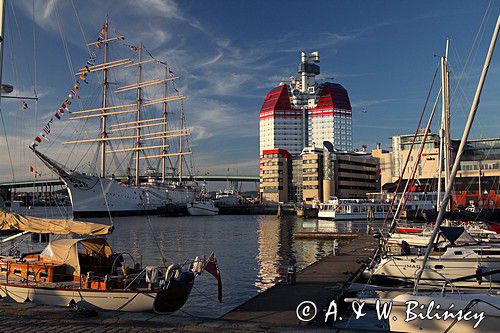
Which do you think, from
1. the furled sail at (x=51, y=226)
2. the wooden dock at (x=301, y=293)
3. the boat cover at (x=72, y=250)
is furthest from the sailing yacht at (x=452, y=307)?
the furled sail at (x=51, y=226)

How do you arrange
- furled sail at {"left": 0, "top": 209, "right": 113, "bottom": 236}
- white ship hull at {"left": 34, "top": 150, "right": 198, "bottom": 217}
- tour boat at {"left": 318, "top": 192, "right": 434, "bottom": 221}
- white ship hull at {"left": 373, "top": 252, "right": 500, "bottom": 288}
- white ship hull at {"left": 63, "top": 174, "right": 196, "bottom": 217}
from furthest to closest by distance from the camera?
white ship hull at {"left": 63, "top": 174, "right": 196, "bottom": 217} → white ship hull at {"left": 34, "top": 150, "right": 198, "bottom": 217} → tour boat at {"left": 318, "top": 192, "right": 434, "bottom": 221} → white ship hull at {"left": 373, "top": 252, "right": 500, "bottom": 288} → furled sail at {"left": 0, "top": 209, "right": 113, "bottom": 236}

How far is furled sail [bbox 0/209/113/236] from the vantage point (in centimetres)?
1939

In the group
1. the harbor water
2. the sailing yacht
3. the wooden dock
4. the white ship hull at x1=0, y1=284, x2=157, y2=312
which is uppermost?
the sailing yacht

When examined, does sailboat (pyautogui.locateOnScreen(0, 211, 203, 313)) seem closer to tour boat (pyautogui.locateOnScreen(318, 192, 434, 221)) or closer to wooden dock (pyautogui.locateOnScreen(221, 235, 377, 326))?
wooden dock (pyautogui.locateOnScreen(221, 235, 377, 326))

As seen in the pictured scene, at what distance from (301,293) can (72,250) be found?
30.0ft

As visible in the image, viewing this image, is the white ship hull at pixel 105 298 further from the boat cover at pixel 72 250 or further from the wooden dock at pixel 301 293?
the wooden dock at pixel 301 293

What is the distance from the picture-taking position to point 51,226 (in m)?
19.7

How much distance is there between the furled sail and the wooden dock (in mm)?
7212

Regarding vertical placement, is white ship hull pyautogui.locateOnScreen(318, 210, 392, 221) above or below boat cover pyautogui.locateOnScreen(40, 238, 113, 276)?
below

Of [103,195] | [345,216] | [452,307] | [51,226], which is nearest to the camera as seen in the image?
[452,307]

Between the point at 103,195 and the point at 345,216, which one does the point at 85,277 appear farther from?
the point at 103,195

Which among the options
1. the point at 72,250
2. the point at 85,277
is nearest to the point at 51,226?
the point at 72,250

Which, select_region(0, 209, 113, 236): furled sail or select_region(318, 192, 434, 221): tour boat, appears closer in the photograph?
select_region(0, 209, 113, 236): furled sail

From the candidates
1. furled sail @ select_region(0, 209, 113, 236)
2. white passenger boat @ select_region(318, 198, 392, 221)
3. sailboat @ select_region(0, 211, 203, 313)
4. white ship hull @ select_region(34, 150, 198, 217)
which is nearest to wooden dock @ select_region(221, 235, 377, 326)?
sailboat @ select_region(0, 211, 203, 313)
